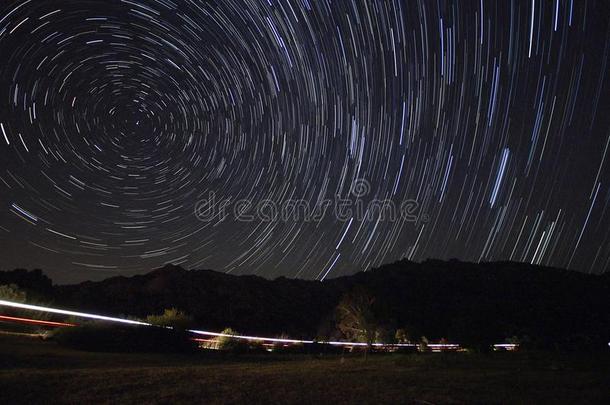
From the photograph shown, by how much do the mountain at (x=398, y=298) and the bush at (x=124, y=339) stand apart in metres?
18.6

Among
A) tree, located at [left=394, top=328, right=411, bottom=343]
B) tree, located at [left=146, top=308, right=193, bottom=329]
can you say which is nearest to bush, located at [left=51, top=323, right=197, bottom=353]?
tree, located at [left=146, top=308, right=193, bottom=329]

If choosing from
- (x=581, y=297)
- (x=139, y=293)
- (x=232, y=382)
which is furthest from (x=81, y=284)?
(x=581, y=297)

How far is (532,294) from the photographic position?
63.9 metres

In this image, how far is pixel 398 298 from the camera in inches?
2532

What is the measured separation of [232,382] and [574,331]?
5099 centimetres

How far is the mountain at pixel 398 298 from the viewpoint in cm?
4722

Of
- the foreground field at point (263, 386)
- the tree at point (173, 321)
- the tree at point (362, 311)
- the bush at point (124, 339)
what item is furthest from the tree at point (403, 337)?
the foreground field at point (263, 386)

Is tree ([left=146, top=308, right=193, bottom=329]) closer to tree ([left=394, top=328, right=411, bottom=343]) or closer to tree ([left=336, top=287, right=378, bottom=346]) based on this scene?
tree ([left=336, top=287, right=378, bottom=346])

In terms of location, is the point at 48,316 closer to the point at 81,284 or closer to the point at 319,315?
the point at 319,315

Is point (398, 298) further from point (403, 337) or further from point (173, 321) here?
point (173, 321)

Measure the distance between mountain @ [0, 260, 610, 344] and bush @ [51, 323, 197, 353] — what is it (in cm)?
1858

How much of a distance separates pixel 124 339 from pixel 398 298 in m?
51.2

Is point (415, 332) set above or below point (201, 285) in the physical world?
below

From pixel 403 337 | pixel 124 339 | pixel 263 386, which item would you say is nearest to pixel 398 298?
pixel 403 337
